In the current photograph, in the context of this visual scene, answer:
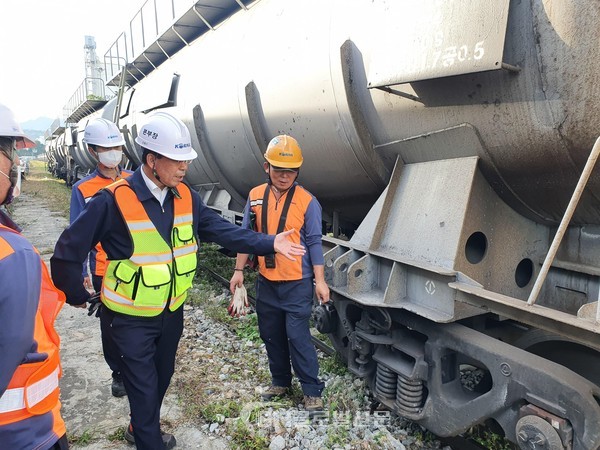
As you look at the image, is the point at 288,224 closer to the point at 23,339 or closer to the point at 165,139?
the point at 165,139

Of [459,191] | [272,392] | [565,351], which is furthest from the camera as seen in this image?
[272,392]

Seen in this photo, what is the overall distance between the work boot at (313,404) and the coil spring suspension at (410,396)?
67 centimetres

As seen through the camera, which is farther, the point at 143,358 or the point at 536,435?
the point at 143,358

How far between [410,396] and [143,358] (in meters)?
1.58

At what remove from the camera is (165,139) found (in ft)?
7.55

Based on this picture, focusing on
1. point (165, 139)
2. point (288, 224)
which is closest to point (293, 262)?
point (288, 224)

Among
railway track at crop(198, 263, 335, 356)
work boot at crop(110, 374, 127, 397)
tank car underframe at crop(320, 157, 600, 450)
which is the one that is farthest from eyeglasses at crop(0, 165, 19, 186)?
railway track at crop(198, 263, 335, 356)

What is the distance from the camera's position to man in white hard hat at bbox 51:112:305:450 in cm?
228

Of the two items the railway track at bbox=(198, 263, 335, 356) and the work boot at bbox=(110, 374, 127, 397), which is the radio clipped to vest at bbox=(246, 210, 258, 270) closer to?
the railway track at bbox=(198, 263, 335, 356)

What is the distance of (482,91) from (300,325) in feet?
6.23

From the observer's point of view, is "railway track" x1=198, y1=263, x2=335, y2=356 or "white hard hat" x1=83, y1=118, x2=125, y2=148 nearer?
"white hard hat" x1=83, y1=118, x2=125, y2=148

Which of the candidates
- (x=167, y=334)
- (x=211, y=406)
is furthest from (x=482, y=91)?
(x=211, y=406)

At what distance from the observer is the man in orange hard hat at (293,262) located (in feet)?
10.0

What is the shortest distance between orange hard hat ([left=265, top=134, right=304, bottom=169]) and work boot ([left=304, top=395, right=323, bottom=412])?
166 centimetres
